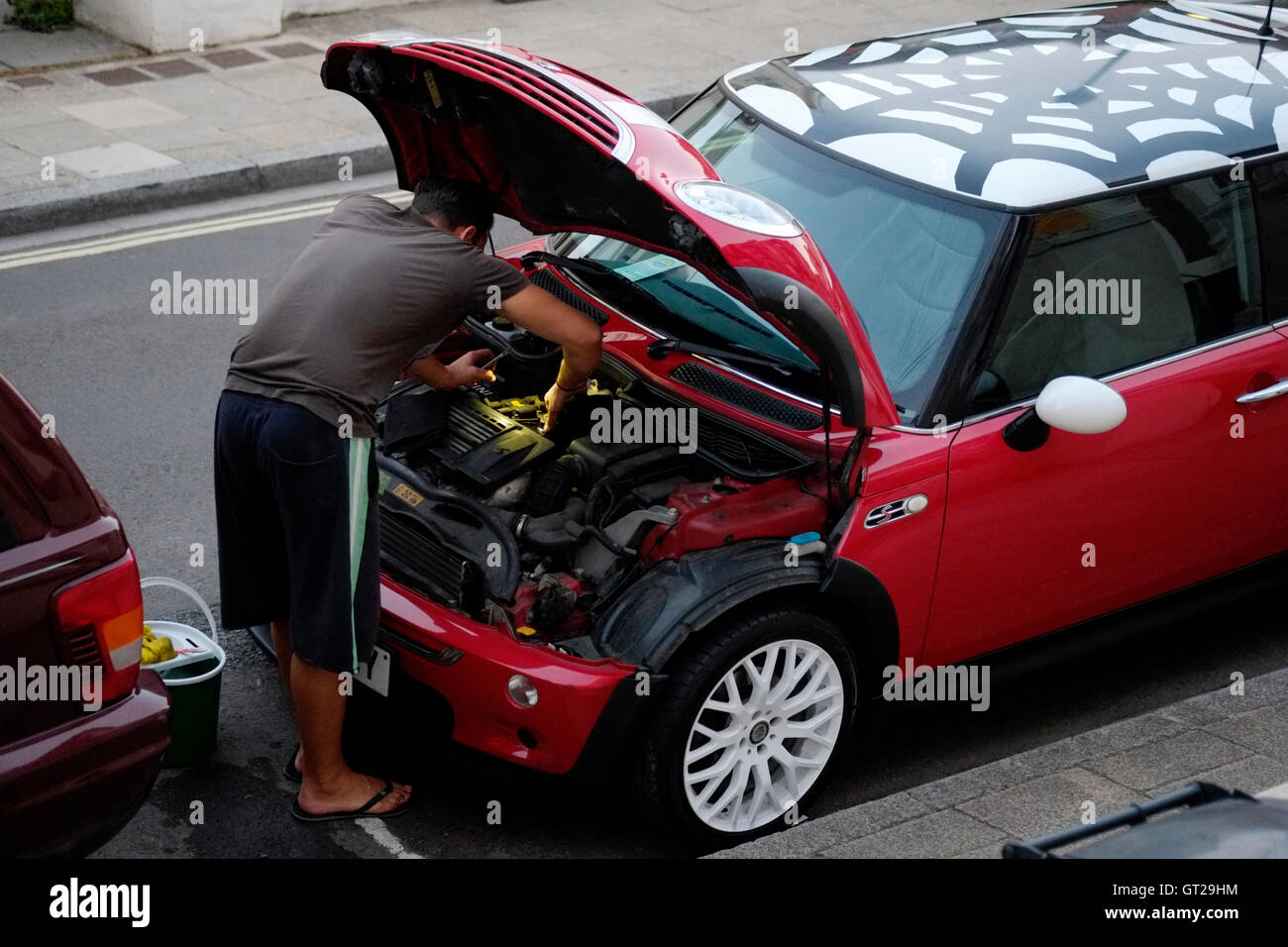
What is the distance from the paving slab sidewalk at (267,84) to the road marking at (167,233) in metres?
0.39

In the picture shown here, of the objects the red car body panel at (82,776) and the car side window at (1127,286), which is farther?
the car side window at (1127,286)

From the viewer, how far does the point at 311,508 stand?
13.3ft

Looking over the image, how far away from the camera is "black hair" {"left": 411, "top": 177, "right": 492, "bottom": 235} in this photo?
4.29m

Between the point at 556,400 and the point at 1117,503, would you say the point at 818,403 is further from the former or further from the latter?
the point at 1117,503

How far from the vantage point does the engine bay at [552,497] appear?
4316 mm

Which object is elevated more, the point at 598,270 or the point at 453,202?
the point at 453,202

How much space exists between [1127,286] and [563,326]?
170cm

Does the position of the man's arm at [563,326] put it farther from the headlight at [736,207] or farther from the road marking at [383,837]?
the road marking at [383,837]

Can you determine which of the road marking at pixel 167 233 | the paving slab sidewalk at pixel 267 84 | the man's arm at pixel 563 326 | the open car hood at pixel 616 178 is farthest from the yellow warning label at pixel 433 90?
the paving slab sidewalk at pixel 267 84

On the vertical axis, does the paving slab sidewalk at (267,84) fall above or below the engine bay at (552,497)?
above

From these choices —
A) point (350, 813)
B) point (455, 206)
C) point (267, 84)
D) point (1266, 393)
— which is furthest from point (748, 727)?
point (267, 84)

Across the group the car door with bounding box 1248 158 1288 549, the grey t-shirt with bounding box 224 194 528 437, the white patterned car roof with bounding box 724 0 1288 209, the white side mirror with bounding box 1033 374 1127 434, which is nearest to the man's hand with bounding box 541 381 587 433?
the grey t-shirt with bounding box 224 194 528 437

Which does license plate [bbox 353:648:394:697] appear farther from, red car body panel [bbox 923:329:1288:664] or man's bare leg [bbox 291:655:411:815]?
red car body panel [bbox 923:329:1288:664]
